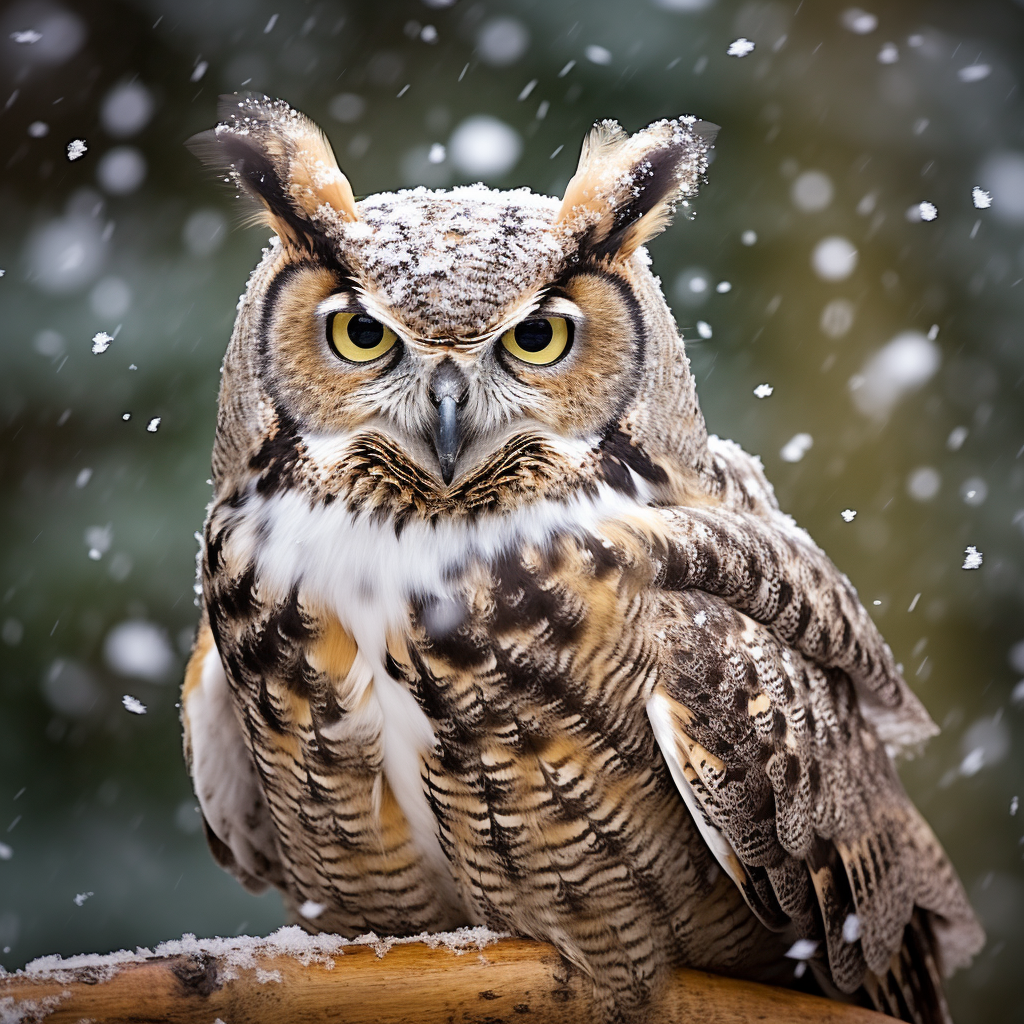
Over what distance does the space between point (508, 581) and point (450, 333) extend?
0.79 feet

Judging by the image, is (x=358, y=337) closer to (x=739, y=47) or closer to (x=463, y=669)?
(x=463, y=669)

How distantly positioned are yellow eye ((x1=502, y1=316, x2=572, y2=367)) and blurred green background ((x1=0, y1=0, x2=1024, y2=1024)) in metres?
0.74

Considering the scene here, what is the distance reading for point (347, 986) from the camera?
2.69 feet

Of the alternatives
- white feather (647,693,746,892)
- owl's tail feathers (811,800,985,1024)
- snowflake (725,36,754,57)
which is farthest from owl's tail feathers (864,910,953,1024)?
snowflake (725,36,754,57)

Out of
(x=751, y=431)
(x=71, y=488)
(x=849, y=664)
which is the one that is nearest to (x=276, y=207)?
(x=849, y=664)

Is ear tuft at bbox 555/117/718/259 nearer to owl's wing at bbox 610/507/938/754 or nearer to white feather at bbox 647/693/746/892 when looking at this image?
owl's wing at bbox 610/507/938/754

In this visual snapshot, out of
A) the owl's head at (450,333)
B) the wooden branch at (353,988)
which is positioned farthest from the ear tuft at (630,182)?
the wooden branch at (353,988)

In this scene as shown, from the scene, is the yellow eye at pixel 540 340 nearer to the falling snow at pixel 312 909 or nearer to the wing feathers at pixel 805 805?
the wing feathers at pixel 805 805

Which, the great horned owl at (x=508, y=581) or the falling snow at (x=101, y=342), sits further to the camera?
the falling snow at (x=101, y=342)

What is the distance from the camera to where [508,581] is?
0.86m

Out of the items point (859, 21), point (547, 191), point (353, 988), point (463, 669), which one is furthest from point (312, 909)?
point (859, 21)

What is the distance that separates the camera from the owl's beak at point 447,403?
768mm

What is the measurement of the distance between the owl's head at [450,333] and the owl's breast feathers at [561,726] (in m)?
0.05

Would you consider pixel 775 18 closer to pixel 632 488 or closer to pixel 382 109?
pixel 382 109
